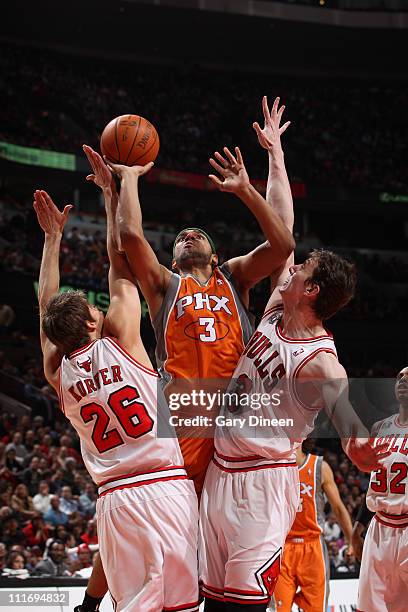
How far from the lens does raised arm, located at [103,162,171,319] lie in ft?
12.3

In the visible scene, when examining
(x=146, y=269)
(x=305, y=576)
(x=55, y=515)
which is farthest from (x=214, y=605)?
(x=55, y=515)

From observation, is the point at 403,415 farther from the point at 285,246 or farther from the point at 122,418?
the point at 122,418

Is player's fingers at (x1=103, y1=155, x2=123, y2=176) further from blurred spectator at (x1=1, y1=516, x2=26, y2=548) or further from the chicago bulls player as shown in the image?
blurred spectator at (x1=1, y1=516, x2=26, y2=548)

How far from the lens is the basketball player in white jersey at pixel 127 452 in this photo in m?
3.35

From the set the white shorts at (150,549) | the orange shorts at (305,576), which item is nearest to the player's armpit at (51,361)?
the white shorts at (150,549)

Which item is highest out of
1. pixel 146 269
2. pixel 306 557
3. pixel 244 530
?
pixel 146 269

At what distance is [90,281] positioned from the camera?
1688 centimetres

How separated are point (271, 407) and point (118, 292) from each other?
2.97 ft

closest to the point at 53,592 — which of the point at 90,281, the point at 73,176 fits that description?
the point at 90,281

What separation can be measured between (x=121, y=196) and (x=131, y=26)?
20.8 metres

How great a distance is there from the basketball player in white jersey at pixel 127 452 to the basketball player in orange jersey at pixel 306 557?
2654 mm

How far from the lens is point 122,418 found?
11.5 feet

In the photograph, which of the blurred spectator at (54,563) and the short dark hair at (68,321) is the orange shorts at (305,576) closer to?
the short dark hair at (68,321)

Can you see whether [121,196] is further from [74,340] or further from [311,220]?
[311,220]
